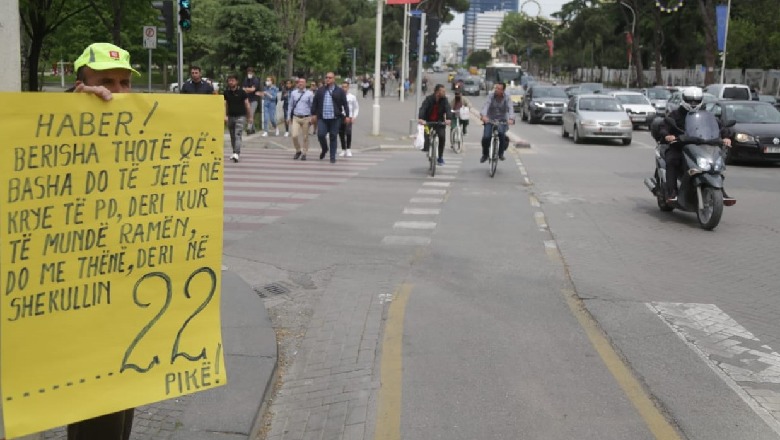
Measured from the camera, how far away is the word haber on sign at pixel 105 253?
2.94m

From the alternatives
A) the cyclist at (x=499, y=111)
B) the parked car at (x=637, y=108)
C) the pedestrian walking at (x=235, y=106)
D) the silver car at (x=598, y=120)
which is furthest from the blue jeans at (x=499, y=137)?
the parked car at (x=637, y=108)

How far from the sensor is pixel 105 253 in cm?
318

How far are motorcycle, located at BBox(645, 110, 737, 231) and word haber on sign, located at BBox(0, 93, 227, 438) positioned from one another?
28.1 feet

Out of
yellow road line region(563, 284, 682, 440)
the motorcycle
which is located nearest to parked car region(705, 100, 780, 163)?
the motorcycle

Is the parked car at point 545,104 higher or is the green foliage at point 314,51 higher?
the green foliage at point 314,51

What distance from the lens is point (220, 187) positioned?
3475mm

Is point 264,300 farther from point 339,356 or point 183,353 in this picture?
point 183,353

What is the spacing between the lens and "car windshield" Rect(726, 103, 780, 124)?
20672 millimetres

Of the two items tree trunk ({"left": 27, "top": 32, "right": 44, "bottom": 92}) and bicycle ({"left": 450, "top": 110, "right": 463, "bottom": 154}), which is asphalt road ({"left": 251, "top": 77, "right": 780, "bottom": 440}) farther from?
tree trunk ({"left": 27, "top": 32, "right": 44, "bottom": 92})

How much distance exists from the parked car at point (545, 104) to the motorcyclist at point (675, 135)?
25.4 meters

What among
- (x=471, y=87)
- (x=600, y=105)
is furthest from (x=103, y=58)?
(x=471, y=87)

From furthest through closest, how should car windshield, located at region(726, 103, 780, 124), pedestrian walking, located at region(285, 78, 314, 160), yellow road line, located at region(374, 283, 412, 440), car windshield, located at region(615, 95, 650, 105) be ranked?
car windshield, located at region(615, 95, 650, 105), car windshield, located at region(726, 103, 780, 124), pedestrian walking, located at region(285, 78, 314, 160), yellow road line, located at region(374, 283, 412, 440)

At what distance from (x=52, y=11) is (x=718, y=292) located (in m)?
26.3

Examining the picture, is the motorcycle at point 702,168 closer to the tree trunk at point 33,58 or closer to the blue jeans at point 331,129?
the blue jeans at point 331,129
